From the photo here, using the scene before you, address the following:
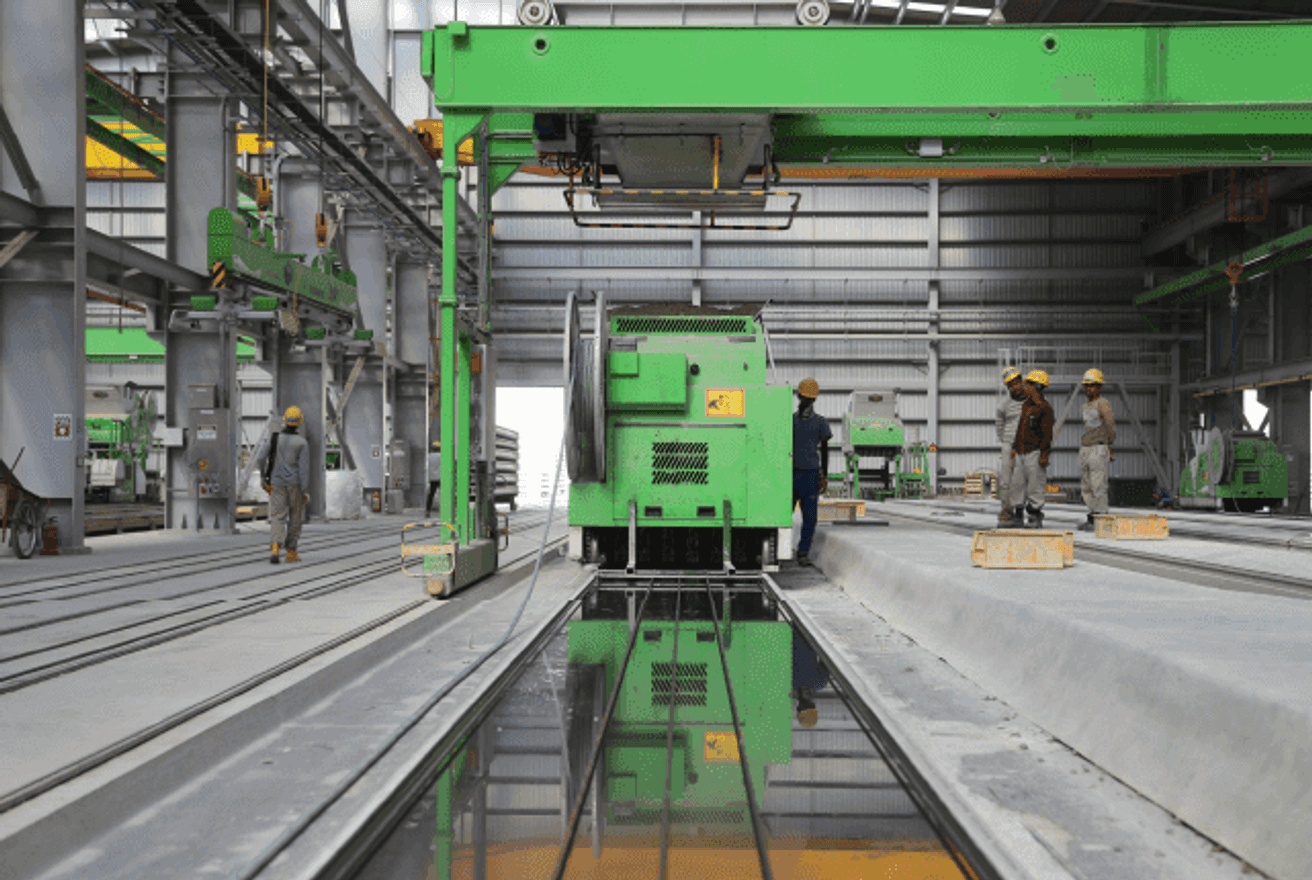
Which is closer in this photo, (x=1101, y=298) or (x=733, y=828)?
(x=733, y=828)

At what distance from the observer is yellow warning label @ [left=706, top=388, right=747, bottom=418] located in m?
8.29

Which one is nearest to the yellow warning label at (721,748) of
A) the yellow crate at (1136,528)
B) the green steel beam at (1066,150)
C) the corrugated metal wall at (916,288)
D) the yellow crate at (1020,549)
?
the yellow crate at (1020,549)

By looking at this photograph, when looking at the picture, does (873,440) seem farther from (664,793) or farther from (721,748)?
(664,793)

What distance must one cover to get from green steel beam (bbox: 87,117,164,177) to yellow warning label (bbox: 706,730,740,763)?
19.2 metres

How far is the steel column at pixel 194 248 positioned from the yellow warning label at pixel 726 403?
8555 mm

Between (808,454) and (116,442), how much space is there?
16.2 m

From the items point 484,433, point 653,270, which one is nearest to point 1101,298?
point 653,270

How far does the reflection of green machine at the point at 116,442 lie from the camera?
1906cm

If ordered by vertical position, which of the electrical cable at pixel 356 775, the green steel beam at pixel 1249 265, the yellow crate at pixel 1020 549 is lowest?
the electrical cable at pixel 356 775

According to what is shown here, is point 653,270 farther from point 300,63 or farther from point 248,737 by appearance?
point 248,737

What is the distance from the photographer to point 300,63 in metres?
15.7

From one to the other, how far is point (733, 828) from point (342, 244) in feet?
67.2

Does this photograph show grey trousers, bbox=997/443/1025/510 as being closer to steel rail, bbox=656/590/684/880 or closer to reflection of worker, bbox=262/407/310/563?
steel rail, bbox=656/590/684/880

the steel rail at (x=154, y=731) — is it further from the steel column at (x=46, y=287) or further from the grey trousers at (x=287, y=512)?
the steel column at (x=46, y=287)
